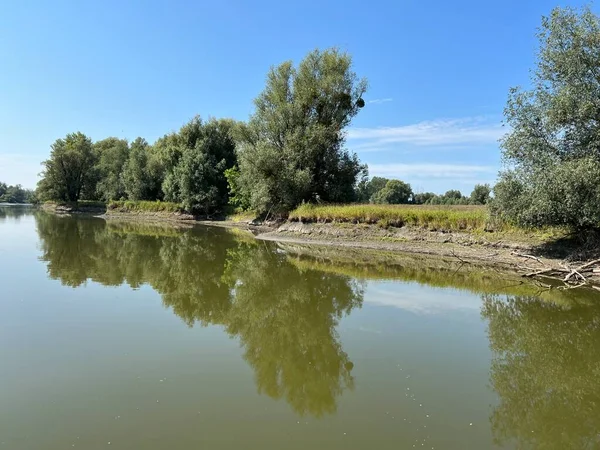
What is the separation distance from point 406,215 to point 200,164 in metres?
32.0

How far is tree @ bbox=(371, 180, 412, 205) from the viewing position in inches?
3925

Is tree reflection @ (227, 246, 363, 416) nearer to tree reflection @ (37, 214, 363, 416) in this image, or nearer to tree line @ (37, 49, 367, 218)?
tree reflection @ (37, 214, 363, 416)

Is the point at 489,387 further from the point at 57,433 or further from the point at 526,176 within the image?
the point at 526,176

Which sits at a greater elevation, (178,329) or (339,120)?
(339,120)

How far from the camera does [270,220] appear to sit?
39.3 metres

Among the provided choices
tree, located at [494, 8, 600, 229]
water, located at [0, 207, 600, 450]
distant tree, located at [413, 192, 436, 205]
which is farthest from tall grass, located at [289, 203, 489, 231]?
distant tree, located at [413, 192, 436, 205]

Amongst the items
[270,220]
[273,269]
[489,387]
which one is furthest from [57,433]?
[270,220]

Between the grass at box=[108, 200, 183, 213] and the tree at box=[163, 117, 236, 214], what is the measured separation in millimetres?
1111

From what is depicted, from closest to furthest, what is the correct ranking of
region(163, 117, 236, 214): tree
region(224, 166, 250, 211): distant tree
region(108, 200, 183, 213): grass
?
1. region(224, 166, 250, 211): distant tree
2. region(163, 117, 236, 214): tree
3. region(108, 200, 183, 213): grass

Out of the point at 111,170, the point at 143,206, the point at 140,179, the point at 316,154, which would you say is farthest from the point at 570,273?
the point at 111,170

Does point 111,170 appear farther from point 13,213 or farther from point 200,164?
point 200,164

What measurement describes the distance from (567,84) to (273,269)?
48.7 ft

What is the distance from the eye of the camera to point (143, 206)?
61500mm

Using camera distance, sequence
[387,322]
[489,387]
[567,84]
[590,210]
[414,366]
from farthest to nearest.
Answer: [567,84] → [590,210] → [387,322] → [414,366] → [489,387]
